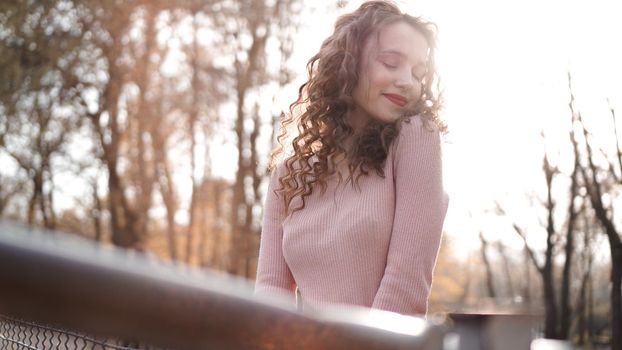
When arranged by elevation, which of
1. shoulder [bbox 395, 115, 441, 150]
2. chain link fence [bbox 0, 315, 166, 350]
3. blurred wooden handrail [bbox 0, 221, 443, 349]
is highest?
shoulder [bbox 395, 115, 441, 150]

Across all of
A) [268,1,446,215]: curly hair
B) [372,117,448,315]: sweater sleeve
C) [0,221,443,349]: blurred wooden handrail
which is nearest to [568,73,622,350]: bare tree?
[268,1,446,215]: curly hair

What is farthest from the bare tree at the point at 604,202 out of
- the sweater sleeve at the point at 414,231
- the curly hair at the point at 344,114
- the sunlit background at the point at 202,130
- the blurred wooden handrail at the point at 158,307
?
the blurred wooden handrail at the point at 158,307

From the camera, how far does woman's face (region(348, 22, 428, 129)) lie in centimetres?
216

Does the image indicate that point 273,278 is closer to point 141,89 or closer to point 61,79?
point 61,79

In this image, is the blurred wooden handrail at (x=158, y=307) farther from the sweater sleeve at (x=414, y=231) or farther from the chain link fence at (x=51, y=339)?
the sweater sleeve at (x=414, y=231)

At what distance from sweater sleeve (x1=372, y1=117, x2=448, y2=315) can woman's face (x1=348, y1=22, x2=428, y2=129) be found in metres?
0.19

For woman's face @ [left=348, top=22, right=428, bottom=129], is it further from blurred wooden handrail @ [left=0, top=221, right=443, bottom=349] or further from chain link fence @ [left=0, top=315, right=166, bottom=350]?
blurred wooden handrail @ [left=0, top=221, right=443, bottom=349]

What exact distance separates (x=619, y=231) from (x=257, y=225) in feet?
31.3

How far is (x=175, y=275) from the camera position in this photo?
0.47 m

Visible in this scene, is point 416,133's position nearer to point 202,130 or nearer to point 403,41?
point 403,41

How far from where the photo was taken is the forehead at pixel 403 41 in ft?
7.25

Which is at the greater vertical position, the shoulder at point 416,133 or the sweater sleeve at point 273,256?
the shoulder at point 416,133

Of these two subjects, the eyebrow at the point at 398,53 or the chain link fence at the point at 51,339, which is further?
the eyebrow at the point at 398,53

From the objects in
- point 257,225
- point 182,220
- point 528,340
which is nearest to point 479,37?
point 257,225
